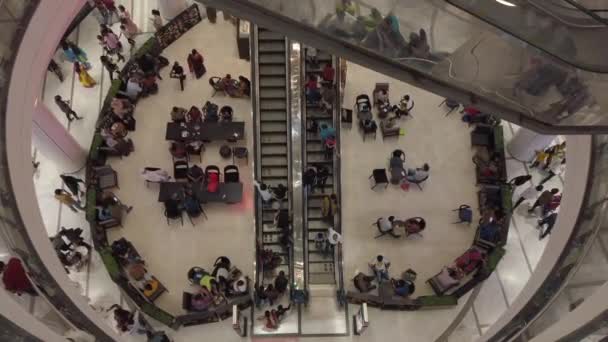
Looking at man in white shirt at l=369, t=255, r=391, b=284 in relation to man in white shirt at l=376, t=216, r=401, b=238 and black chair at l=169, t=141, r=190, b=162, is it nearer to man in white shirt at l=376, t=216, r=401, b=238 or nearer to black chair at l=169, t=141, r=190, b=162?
man in white shirt at l=376, t=216, r=401, b=238

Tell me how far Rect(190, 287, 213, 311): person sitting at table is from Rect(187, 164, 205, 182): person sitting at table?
2.86m

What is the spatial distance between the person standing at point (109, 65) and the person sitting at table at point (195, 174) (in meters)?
3.85

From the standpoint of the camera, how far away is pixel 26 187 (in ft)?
27.7

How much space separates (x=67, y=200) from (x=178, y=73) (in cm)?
445

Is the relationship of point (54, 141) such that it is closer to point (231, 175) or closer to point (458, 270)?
point (231, 175)

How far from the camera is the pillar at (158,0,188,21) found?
1515cm

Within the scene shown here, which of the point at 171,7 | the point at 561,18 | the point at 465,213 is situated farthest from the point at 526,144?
the point at 171,7

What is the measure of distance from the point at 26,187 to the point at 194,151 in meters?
5.53

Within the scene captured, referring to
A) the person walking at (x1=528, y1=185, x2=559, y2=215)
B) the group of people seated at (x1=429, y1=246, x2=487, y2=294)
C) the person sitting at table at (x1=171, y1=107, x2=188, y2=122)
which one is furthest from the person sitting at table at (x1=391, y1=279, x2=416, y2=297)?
the person sitting at table at (x1=171, y1=107, x2=188, y2=122)

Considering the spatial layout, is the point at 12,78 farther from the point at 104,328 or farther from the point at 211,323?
the point at 211,323

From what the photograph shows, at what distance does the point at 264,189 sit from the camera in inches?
486

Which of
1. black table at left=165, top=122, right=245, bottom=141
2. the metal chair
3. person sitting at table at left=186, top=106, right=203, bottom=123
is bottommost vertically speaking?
the metal chair

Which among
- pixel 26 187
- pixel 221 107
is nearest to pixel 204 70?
pixel 221 107

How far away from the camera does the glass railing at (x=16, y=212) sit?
7.90m
